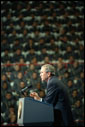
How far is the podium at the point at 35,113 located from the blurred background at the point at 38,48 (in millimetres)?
3126

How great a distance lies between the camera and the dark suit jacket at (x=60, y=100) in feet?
7.40

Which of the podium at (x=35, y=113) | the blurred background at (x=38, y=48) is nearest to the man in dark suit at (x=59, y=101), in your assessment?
the podium at (x=35, y=113)

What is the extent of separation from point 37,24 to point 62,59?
136cm

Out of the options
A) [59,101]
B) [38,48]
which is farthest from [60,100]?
[38,48]

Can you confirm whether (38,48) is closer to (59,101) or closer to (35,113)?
(59,101)

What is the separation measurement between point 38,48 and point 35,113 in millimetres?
4117

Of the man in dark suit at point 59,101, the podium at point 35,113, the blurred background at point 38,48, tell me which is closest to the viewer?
the podium at point 35,113

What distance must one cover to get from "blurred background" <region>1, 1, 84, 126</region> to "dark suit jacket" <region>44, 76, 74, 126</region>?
9.73 feet

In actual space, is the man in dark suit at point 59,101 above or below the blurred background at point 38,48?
below

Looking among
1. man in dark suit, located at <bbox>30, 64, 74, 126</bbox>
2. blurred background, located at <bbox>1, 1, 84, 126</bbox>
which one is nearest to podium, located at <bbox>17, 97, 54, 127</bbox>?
man in dark suit, located at <bbox>30, 64, 74, 126</bbox>

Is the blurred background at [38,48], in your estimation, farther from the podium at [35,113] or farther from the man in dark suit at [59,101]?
the podium at [35,113]

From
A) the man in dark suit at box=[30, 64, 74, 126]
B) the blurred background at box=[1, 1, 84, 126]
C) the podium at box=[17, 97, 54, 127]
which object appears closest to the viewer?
the podium at box=[17, 97, 54, 127]

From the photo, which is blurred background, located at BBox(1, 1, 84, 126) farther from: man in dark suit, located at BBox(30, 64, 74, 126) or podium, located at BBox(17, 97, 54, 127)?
podium, located at BBox(17, 97, 54, 127)

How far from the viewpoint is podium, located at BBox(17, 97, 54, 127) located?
2.11 meters
